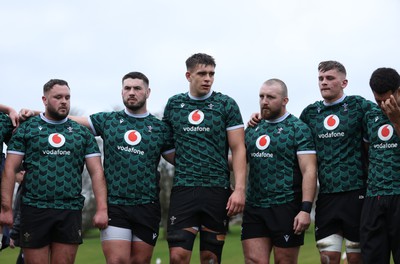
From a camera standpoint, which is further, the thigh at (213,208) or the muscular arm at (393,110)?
the thigh at (213,208)

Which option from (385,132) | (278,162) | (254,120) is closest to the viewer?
(385,132)

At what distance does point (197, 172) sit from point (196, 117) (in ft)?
2.54

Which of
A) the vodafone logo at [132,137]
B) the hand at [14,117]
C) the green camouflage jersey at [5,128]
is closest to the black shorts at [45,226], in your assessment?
the green camouflage jersey at [5,128]

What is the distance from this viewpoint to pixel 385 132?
352 inches

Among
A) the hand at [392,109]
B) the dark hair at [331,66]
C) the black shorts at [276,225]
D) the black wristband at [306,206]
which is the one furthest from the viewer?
the dark hair at [331,66]

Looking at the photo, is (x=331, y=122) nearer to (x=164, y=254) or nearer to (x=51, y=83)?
(x=51, y=83)

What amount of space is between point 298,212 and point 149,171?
7.16 feet

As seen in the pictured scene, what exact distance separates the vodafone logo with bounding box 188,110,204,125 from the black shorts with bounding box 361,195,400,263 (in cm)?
258

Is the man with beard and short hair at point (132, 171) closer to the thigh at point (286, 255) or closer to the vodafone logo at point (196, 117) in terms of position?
the vodafone logo at point (196, 117)

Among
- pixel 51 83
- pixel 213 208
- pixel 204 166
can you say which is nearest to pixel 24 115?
pixel 51 83

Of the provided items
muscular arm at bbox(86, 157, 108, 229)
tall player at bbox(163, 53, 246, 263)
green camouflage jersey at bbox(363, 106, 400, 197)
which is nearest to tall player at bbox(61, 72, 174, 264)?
muscular arm at bbox(86, 157, 108, 229)

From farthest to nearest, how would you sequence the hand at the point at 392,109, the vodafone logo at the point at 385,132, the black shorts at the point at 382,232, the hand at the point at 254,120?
1. the hand at the point at 254,120
2. the vodafone logo at the point at 385,132
3. the black shorts at the point at 382,232
4. the hand at the point at 392,109

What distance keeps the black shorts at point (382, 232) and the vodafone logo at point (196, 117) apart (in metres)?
2.58

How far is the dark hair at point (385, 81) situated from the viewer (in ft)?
29.0
